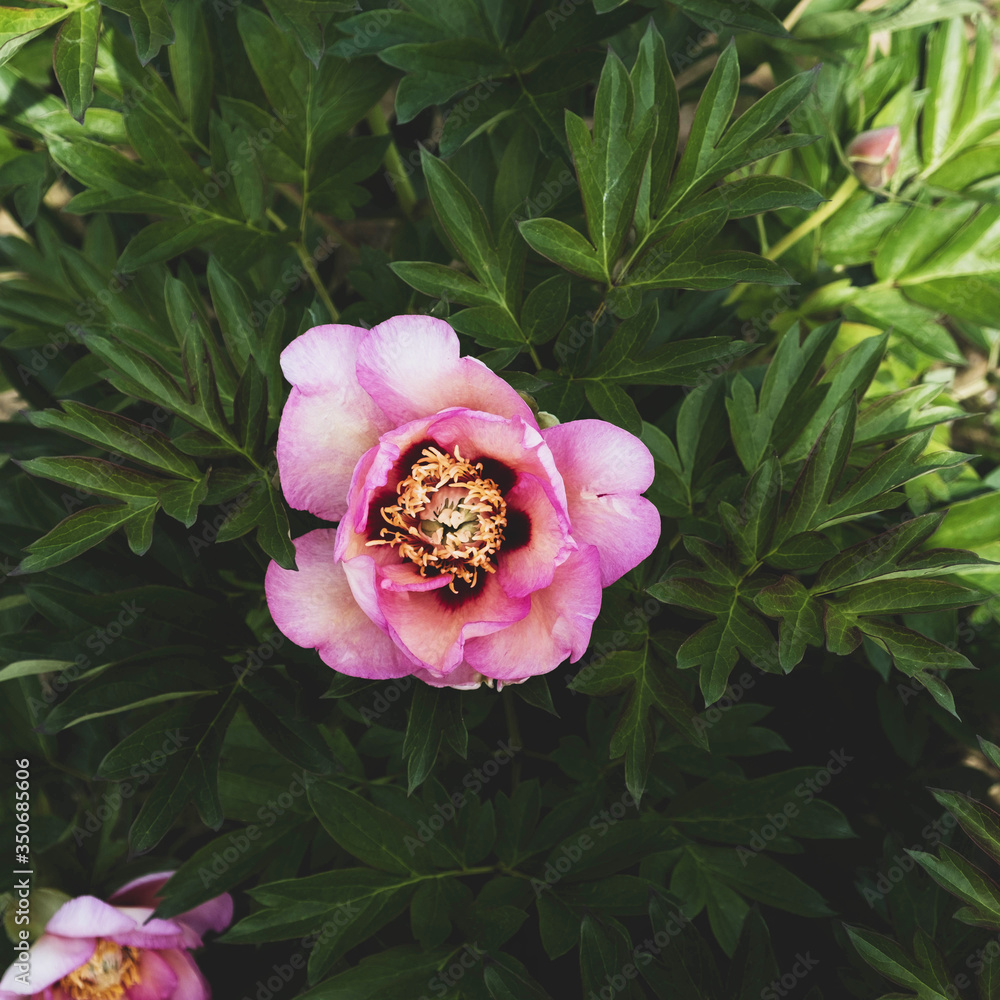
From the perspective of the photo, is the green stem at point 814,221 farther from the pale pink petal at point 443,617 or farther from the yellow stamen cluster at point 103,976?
the yellow stamen cluster at point 103,976

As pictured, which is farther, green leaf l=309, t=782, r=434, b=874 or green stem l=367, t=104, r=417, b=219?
green stem l=367, t=104, r=417, b=219

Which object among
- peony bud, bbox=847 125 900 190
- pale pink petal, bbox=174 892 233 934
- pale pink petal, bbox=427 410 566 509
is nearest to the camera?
pale pink petal, bbox=427 410 566 509

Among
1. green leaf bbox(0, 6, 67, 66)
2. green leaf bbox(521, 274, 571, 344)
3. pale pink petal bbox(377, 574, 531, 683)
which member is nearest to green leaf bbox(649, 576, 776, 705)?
pale pink petal bbox(377, 574, 531, 683)

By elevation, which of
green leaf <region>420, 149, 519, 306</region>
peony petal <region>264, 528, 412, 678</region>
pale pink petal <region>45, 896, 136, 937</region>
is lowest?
pale pink petal <region>45, 896, 136, 937</region>

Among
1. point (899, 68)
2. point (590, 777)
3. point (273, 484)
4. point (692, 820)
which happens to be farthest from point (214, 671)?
point (899, 68)

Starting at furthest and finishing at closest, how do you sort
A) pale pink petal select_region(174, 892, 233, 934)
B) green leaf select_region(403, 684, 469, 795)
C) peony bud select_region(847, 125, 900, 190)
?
1. peony bud select_region(847, 125, 900, 190)
2. pale pink petal select_region(174, 892, 233, 934)
3. green leaf select_region(403, 684, 469, 795)

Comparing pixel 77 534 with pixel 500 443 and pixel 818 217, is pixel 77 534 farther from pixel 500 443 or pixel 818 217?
pixel 818 217

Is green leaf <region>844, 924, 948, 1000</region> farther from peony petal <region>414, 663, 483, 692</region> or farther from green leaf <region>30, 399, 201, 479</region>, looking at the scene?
green leaf <region>30, 399, 201, 479</region>
